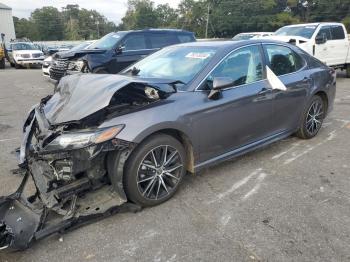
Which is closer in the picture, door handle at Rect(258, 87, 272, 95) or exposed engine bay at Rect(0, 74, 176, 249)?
exposed engine bay at Rect(0, 74, 176, 249)

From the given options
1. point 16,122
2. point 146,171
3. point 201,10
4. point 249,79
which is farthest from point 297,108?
point 201,10

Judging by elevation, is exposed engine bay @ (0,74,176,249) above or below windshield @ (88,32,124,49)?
below

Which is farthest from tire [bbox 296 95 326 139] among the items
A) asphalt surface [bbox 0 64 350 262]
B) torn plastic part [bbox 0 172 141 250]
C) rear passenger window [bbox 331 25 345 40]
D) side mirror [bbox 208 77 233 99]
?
rear passenger window [bbox 331 25 345 40]

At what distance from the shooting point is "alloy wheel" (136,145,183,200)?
11.6 feet

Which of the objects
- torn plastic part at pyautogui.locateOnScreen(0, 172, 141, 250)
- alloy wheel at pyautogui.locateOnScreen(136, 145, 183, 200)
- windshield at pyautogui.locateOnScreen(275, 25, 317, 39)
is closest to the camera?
torn plastic part at pyautogui.locateOnScreen(0, 172, 141, 250)

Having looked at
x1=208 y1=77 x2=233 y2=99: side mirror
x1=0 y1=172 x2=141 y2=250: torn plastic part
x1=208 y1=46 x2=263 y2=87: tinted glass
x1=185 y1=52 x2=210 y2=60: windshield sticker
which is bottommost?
x1=0 y1=172 x2=141 y2=250: torn plastic part

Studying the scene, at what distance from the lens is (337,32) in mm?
12727

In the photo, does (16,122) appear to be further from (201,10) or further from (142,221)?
(201,10)

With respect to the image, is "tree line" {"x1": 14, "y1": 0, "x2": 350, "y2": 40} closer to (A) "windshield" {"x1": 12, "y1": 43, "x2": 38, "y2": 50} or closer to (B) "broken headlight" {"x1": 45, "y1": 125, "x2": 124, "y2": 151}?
(A) "windshield" {"x1": 12, "y1": 43, "x2": 38, "y2": 50}

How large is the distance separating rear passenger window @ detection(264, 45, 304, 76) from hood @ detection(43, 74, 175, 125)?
64.0 inches

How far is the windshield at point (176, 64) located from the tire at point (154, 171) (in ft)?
2.65

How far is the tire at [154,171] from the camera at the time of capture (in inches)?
134

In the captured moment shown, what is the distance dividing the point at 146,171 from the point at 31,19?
4406 inches

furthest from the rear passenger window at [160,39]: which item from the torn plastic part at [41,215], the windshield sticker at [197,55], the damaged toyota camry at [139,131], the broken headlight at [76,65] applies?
the torn plastic part at [41,215]
